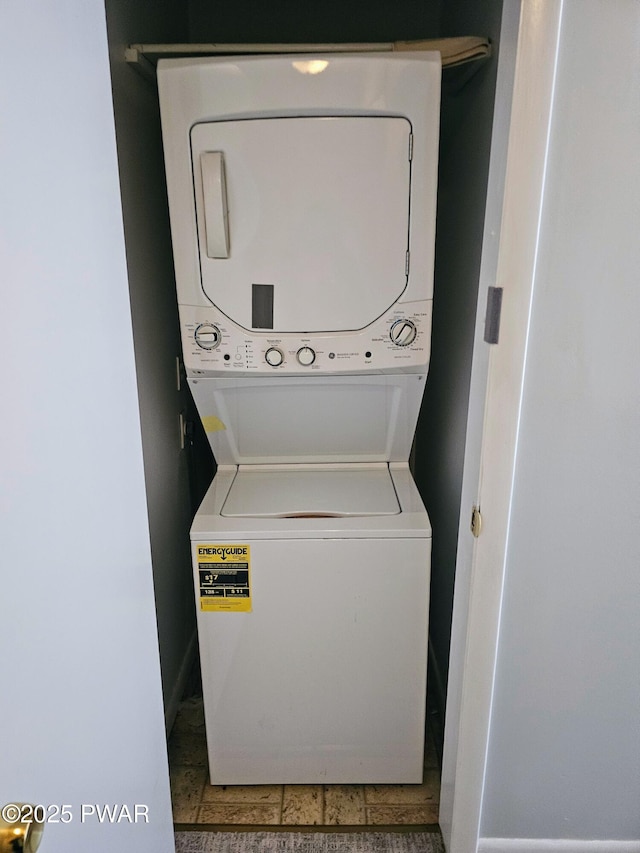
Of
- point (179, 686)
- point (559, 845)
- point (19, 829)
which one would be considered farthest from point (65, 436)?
point (179, 686)

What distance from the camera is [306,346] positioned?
1.49 meters

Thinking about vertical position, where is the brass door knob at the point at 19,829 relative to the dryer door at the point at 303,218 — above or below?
below

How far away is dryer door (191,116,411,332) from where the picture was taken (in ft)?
4.45

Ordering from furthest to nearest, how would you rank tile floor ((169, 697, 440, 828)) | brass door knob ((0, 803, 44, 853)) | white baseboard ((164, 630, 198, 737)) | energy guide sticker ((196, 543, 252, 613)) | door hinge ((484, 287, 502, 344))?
white baseboard ((164, 630, 198, 737))
tile floor ((169, 697, 440, 828))
energy guide sticker ((196, 543, 252, 613))
door hinge ((484, 287, 502, 344))
brass door knob ((0, 803, 44, 853))

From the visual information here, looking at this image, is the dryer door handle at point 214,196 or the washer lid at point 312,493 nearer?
the dryer door handle at point 214,196

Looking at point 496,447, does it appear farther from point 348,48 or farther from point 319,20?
point 319,20

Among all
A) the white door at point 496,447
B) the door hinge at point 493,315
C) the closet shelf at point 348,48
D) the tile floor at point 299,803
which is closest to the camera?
the white door at point 496,447

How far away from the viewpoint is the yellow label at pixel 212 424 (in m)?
1.64

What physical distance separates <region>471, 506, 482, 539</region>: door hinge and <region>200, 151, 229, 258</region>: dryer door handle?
799 millimetres

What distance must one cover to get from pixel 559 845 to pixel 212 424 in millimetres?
1257

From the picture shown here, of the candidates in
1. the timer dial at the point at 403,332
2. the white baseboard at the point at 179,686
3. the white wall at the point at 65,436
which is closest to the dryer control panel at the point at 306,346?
the timer dial at the point at 403,332

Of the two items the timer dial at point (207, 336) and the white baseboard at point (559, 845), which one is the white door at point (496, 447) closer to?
the white baseboard at point (559, 845)

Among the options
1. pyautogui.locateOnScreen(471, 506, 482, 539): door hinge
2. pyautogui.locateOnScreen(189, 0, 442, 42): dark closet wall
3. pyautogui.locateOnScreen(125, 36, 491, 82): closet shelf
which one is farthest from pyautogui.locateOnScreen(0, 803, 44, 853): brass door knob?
pyautogui.locateOnScreen(189, 0, 442, 42): dark closet wall

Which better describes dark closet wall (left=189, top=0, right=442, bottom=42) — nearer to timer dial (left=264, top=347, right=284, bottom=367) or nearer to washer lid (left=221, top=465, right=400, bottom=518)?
timer dial (left=264, top=347, right=284, bottom=367)
